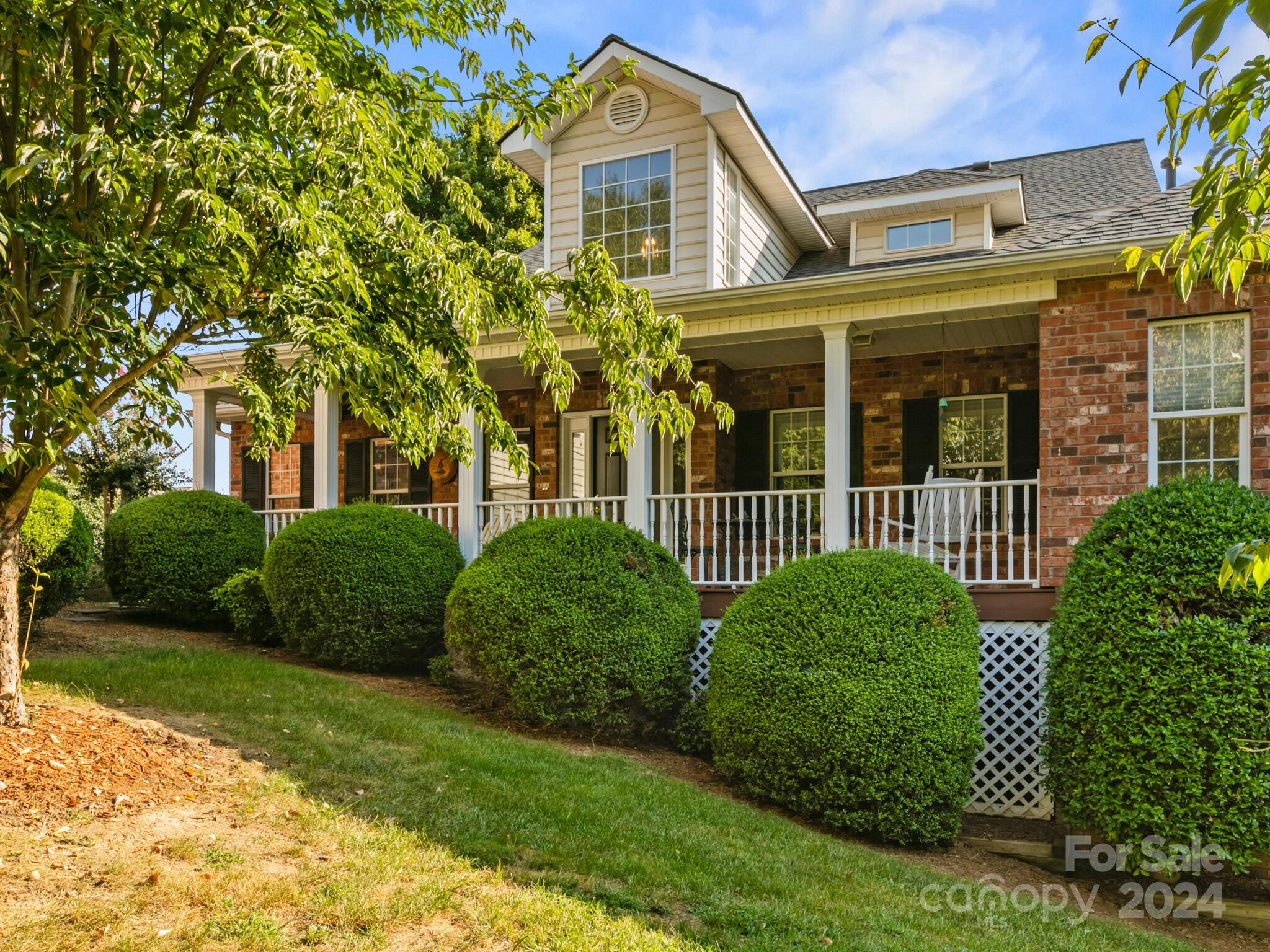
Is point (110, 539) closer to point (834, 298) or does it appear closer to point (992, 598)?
point (834, 298)


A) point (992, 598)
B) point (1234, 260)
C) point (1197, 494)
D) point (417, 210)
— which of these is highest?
point (417, 210)

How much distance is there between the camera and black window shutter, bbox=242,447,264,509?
646 inches

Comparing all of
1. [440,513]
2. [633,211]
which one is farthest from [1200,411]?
[440,513]

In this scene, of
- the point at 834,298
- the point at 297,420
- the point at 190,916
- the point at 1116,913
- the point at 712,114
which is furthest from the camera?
the point at 297,420

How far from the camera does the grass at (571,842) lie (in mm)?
4371

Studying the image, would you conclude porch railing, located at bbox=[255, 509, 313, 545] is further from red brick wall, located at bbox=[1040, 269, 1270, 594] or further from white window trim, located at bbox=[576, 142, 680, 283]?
red brick wall, located at bbox=[1040, 269, 1270, 594]

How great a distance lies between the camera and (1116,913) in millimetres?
6102

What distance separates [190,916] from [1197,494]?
20.2 feet

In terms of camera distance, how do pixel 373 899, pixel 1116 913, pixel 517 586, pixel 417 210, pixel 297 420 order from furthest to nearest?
pixel 417 210
pixel 297 420
pixel 517 586
pixel 1116 913
pixel 373 899

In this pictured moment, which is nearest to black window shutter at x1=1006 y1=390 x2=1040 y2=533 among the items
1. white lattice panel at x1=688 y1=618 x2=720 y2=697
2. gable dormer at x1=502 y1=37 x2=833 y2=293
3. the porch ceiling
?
the porch ceiling

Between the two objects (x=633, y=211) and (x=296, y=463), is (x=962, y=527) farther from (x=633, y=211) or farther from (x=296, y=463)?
(x=296, y=463)

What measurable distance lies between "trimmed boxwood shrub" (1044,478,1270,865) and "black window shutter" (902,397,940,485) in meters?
4.11

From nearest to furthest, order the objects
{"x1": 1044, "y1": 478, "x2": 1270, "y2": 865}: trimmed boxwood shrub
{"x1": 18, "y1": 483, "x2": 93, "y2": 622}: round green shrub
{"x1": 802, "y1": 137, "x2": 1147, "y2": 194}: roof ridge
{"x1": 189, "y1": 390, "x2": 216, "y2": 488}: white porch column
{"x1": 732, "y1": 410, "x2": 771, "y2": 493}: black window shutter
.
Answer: {"x1": 1044, "y1": 478, "x2": 1270, "y2": 865}: trimmed boxwood shrub < {"x1": 18, "y1": 483, "x2": 93, "y2": 622}: round green shrub < {"x1": 732, "y1": 410, "x2": 771, "y2": 493}: black window shutter < {"x1": 189, "y1": 390, "x2": 216, "y2": 488}: white porch column < {"x1": 802, "y1": 137, "x2": 1147, "y2": 194}: roof ridge

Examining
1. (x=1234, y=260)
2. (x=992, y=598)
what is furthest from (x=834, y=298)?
(x=1234, y=260)
